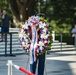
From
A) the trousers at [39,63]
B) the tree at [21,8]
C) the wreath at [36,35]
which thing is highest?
the tree at [21,8]

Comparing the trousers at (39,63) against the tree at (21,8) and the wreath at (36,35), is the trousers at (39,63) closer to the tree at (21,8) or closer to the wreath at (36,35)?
the wreath at (36,35)

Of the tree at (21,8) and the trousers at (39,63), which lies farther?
the tree at (21,8)

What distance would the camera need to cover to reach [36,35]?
893cm

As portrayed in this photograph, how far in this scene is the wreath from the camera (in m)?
8.95

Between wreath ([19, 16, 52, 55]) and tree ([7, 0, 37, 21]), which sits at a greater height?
tree ([7, 0, 37, 21])

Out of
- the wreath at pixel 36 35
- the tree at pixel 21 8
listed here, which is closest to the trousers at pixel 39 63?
the wreath at pixel 36 35

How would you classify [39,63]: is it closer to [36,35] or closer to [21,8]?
[36,35]

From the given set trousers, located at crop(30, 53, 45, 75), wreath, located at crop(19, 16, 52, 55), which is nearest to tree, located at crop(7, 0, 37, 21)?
wreath, located at crop(19, 16, 52, 55)

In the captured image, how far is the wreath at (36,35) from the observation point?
8.95m

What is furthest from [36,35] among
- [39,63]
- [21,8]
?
[21,8]

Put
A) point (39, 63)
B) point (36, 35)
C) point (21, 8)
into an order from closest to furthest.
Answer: point (36, 35)
point (39, 63)
point (21, 8)

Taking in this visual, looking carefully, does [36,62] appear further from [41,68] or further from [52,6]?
[52,6]

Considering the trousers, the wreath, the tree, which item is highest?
the tree

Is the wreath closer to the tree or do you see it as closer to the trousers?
the trousers
